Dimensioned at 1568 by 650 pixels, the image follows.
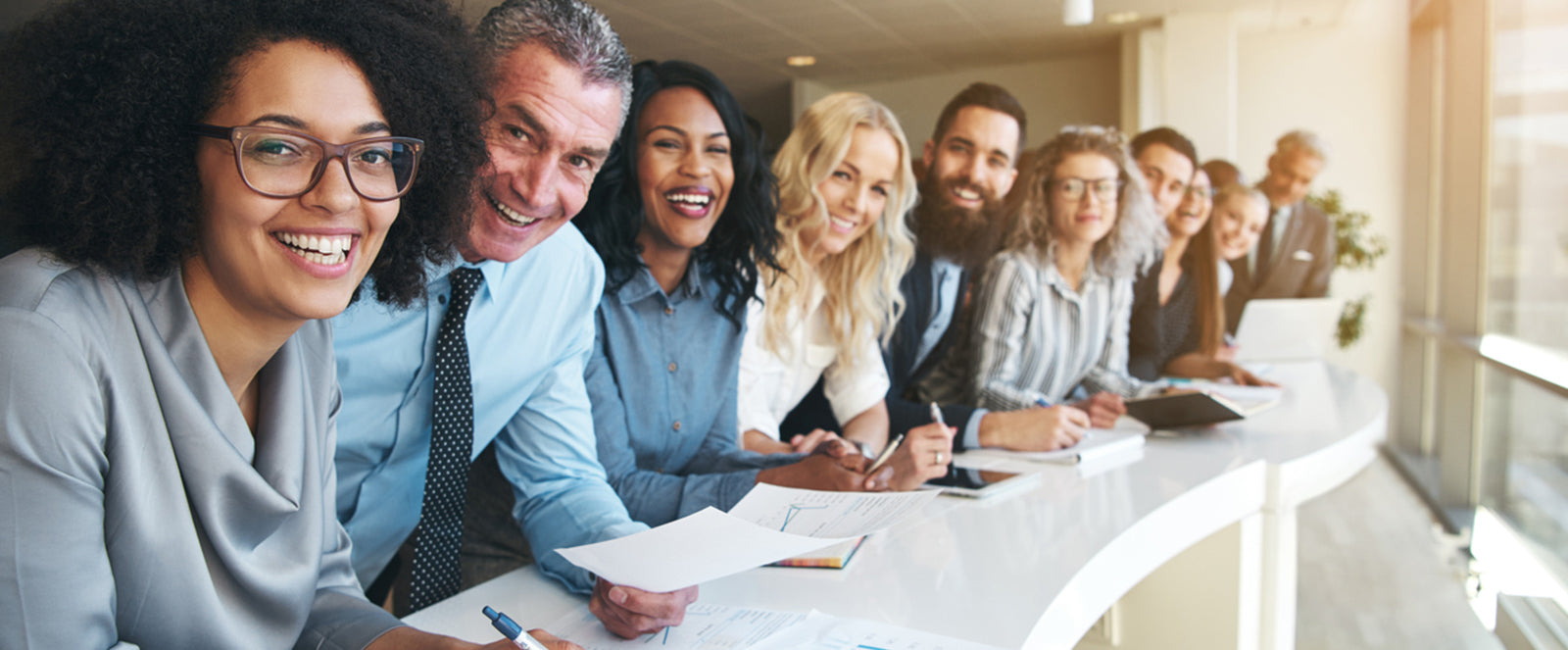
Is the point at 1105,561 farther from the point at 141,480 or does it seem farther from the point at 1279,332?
the point at 1279,332

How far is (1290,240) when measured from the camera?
5.49m

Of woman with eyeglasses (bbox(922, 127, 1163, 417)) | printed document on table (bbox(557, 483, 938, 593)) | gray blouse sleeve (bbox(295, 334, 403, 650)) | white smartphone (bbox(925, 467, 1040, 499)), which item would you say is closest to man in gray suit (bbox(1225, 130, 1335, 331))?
woman with eyeglasses (bbox(922, 127, 1163, 417))

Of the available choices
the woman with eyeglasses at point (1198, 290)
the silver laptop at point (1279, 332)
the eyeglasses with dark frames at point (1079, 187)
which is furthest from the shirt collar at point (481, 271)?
the silver laptop at point (1279, 332)

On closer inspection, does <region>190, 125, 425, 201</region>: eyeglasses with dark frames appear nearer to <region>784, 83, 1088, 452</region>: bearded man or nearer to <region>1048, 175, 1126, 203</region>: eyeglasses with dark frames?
<region>784, 83, 1088, 452</region>: bearded man

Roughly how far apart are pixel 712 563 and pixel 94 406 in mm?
579

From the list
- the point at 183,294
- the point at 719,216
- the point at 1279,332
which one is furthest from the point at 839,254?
the point at 1279,332

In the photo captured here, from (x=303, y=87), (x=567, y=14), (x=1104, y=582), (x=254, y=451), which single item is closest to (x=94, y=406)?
(x=254, y=451)

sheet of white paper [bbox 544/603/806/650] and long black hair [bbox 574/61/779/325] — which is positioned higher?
long black hair [bbox 574/61/779/325]

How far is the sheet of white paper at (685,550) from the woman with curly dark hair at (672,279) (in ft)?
2.01

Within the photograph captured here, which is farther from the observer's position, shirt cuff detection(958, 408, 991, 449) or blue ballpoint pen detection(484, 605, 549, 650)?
shirt cuff detection(958, 408, 991, 449)

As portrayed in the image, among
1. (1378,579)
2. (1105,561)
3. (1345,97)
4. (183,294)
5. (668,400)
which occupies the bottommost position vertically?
(1378,579)

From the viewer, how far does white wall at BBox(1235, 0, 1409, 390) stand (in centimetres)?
645

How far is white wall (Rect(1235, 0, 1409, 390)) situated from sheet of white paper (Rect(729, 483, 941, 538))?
6.06m

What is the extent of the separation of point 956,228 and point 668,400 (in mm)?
1508
